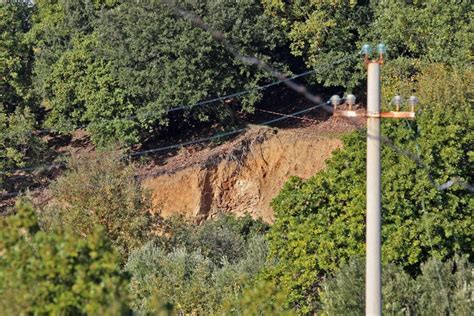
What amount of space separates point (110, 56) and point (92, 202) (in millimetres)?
9490

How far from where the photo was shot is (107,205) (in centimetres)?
2827

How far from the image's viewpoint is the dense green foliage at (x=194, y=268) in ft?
76.2

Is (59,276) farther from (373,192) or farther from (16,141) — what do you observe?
(16,141)

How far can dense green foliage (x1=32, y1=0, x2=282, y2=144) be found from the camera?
3391 cm

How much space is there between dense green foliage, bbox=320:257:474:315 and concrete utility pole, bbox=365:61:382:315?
5.04 meters

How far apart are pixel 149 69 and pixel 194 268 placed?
11762 millimetres

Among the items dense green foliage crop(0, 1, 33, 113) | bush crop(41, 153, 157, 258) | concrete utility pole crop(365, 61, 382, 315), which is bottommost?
bush crop(41, 153, 157, 258)

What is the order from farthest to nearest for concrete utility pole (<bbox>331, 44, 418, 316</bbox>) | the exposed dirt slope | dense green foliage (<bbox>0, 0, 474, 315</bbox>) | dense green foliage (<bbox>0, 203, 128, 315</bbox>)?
the exposed dirt slope, concrete utility pole (<bbox>331, 44, 418, 316</bbox>), dense green foliage (<bbox>0, 0, 474, 315</bbox>), dense green foliage (<bbox>0, 203, 128, 315</bbox>)

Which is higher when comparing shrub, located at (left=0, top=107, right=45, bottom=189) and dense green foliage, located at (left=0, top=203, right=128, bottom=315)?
dense green foliage, located at (left=0, top=203, right=128, bottom=315)

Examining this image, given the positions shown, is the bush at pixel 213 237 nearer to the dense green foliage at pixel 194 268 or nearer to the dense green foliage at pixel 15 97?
the dense green foliage at pixel 194 268

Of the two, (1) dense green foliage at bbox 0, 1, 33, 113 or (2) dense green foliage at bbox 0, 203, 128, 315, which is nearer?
(2) dense green foliage at bbox 0, 203, 128, 315

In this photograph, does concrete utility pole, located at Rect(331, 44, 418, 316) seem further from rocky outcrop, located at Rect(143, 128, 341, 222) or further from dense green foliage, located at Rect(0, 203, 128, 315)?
rocky outcrop, located at Rect(143, 128, 341, 222)

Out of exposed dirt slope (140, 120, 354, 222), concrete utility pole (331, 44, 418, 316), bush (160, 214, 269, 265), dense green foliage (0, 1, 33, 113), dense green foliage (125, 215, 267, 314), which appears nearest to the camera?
concrete utility pole (331, 44, 418, 316)

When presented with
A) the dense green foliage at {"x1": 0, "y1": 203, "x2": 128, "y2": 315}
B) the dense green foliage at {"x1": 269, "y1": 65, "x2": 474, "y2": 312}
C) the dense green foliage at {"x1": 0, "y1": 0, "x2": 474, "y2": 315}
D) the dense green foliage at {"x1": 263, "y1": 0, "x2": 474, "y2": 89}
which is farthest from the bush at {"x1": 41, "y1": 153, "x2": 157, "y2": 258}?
the dense green foliage at {"x1": 0, "y1": 203, "x2": 128, "y2": 315}
